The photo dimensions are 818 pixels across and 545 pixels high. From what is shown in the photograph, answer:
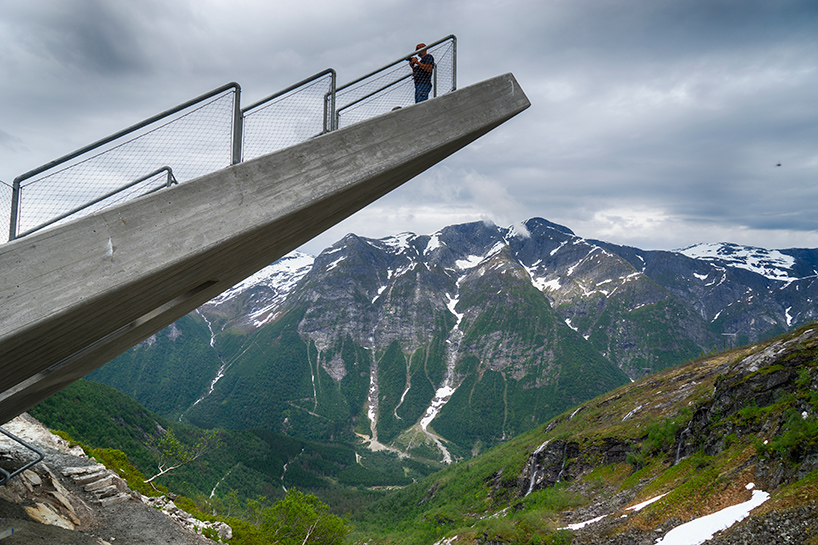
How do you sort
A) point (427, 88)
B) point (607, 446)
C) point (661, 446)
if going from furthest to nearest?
point (607, 446)
point (661, 446)
point (427, 88)

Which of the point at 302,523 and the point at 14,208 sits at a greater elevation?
the point at 14,208

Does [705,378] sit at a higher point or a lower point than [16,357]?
lower

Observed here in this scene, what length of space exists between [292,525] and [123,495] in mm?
16305

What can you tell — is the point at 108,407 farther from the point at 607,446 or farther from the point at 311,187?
the point at 311,187

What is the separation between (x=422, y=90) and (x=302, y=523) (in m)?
28.6

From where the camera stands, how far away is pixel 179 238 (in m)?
4.79

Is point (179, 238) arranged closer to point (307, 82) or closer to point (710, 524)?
point (307, 82)

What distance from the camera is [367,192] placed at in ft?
24.5

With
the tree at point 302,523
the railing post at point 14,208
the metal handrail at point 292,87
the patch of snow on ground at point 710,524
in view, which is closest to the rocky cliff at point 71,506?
the railing post at point 14,208

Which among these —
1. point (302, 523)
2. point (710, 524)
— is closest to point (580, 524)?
point (710, 524)

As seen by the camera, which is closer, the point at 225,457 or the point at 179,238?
the point at 179,238

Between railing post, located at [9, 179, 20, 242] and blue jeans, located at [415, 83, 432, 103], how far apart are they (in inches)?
257

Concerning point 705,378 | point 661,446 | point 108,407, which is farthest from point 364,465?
point 661,446

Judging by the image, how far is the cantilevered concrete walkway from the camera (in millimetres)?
4152
